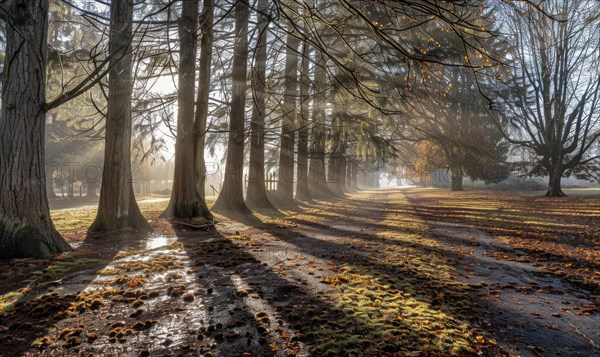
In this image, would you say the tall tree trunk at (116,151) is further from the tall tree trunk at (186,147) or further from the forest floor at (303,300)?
the tall tree trunk at (186,147)

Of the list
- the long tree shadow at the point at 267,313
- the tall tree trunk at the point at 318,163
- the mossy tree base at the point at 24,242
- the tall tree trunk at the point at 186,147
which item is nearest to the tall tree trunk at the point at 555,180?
the tall tree trunk at the point at 318,163

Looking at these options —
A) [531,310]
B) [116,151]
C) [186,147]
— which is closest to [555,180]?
[186,147]

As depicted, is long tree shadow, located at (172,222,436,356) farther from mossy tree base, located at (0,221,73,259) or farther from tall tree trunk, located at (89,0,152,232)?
tall tree trunk, located at (89,0,152,232)

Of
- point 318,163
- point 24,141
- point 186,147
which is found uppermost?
point 318,163

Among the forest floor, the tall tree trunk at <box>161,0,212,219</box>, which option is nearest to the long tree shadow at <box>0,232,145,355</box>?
the forest floor

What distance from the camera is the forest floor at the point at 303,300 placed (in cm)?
243

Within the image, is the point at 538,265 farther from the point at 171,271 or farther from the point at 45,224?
the point at 45,224

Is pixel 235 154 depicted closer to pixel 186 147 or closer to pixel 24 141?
pixel 186 147

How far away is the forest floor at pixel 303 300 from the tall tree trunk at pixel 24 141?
0.47m

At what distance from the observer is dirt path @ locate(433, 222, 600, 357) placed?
8.05 feet

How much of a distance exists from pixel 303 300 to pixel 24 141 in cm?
457

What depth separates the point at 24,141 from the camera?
4844 mm

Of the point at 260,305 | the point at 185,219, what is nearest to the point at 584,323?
the point at 260,305

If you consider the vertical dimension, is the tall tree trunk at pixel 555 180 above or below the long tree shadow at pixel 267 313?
above
